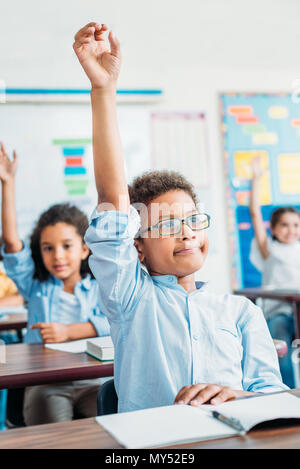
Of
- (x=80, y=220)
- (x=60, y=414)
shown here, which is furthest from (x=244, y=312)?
(x=80, y=220)

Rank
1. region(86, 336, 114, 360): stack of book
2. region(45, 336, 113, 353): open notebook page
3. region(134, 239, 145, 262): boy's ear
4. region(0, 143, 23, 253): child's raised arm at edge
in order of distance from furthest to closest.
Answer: region(0, 143, 23, 253): child's raised arm at edge, region(45, 336, 113, 353): open notebook page, region(86, 336, 114, 360): stack of book, region(134, 239, 145, 262): boy's ear

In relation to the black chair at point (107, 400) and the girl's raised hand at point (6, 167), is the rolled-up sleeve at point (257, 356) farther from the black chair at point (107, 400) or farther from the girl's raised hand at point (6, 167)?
the girl's raised hand at point (6, 167)

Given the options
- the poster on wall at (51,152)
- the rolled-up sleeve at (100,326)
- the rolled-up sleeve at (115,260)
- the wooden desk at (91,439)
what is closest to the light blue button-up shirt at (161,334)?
the rolled-up sleeve at (115,260)

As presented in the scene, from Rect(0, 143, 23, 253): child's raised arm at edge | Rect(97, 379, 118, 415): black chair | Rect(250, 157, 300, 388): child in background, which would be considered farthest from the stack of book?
Rect(250, 157, 300, 388): child in background

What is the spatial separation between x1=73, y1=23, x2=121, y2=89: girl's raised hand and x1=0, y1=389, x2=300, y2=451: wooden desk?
596 mm

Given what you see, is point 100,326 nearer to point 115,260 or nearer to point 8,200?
point 8,200

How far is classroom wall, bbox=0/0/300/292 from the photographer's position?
347cm

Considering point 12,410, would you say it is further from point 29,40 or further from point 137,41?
point 137,41

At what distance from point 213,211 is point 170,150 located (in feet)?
2.06

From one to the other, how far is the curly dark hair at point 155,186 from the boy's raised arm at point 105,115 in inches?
8.4

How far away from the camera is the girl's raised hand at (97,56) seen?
0.90 m

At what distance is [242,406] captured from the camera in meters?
0.70

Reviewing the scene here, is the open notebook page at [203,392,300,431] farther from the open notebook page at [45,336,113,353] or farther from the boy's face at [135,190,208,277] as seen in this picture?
the open notebook page at [45,336,113,353]
